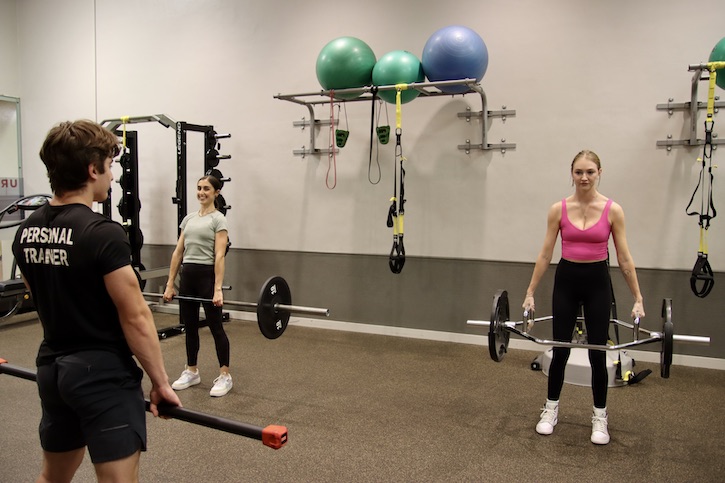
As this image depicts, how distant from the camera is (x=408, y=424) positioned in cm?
284

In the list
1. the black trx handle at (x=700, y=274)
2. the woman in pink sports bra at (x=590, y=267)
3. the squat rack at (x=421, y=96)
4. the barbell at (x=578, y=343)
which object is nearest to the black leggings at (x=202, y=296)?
the barbell at (x=578, y=343)

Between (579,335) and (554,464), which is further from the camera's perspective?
(579,335)

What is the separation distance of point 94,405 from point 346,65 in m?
3.13

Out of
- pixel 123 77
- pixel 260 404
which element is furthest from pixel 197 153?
pixel 260 404

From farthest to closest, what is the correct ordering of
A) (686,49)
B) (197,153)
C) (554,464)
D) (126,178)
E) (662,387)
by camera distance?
1. (197,153)
2. (126,178)
3. (686,49)
4. (662,387)
5. (554,464)

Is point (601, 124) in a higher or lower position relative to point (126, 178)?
higher

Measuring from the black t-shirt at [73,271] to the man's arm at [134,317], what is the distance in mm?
26

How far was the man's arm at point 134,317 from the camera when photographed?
126 cm

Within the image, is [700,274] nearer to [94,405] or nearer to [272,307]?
[272,307]

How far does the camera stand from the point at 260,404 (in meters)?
3.09

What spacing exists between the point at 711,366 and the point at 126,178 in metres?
4.69

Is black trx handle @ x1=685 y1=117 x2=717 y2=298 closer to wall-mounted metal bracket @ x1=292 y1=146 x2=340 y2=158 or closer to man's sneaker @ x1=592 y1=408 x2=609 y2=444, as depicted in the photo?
man's sneaker @ x1=592 y1=408 x2=609 y2=444

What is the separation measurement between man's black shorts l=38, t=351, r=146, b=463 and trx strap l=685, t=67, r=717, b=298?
337 cm

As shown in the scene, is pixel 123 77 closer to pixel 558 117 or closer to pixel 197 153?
pixel 197 153
